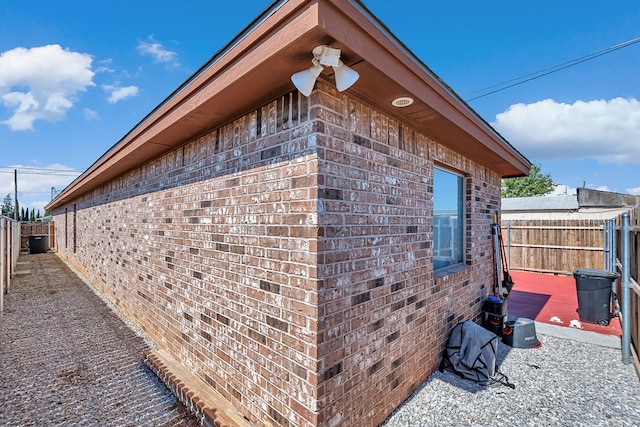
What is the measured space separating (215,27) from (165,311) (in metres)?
5.39

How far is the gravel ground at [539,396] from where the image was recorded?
2674 millimetres

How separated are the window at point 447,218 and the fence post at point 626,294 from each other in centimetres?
185

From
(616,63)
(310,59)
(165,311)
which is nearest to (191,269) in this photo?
(165,311)

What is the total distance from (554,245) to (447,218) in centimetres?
827

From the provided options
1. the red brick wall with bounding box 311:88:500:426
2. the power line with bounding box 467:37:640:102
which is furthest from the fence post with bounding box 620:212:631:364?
the power line with bounding box 467:37:640:102

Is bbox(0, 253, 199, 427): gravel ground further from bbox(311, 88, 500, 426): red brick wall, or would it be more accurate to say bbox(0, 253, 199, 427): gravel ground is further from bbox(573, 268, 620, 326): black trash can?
bbox(573, 268, 620, 326): black trash can

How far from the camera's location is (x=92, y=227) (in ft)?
27.0

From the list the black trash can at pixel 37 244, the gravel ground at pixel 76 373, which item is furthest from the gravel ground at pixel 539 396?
the black trash can at pixel 37 244

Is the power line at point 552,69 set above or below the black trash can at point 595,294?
above

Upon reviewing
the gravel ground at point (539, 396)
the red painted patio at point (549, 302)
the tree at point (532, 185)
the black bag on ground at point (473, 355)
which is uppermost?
the tree at point (532, 185)

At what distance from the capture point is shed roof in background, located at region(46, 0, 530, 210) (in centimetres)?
165

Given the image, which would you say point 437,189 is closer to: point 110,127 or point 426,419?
point 426,419

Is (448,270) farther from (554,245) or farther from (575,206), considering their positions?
(575,206)

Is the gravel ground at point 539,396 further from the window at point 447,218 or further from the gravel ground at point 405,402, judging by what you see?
the window at point 447,218
